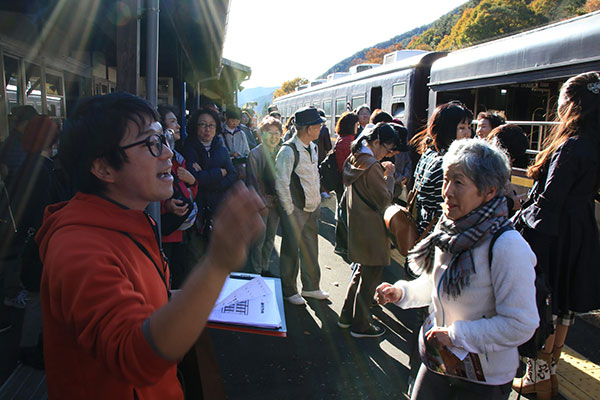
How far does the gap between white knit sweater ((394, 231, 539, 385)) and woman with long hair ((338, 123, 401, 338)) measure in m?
1.88

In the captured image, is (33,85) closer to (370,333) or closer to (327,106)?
(370,333)

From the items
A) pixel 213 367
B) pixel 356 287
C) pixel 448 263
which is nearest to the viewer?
pixel 213 367

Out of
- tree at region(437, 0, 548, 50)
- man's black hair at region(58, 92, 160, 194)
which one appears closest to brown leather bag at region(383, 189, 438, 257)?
man's black hair at region(58, 92, 160, 194)

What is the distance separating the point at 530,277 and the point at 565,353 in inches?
108

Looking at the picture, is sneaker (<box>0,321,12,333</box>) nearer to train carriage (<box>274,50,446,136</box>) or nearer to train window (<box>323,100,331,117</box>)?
train carriage (<box>274,50,446,136</box>)

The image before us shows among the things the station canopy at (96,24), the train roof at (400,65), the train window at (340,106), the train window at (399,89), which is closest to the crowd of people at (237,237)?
the station canopy at (96,24)

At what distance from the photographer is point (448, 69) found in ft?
23.6

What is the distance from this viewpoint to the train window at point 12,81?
5.03m

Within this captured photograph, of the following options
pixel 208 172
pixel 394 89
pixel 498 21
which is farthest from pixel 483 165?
pixel 498 21

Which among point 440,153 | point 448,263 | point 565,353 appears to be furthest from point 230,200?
point 565,353

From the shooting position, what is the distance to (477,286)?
1734 millimetres

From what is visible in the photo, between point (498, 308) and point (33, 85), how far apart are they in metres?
6.28

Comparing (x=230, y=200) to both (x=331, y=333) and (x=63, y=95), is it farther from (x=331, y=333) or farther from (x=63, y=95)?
(x=63, y=95)

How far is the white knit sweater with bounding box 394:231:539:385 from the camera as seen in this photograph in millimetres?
1622
